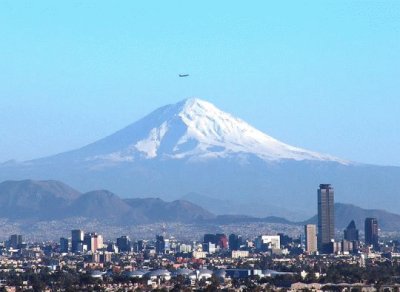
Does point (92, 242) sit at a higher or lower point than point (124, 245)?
higher

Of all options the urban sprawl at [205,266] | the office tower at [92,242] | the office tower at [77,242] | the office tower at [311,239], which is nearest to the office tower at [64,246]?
the urban sprawl at [205,266]

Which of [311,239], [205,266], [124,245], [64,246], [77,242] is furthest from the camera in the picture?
[77,242]

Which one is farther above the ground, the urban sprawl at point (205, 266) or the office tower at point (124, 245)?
the office tower at point (124, 245)

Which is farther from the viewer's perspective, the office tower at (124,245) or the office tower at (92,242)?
the office tower at (124,245)

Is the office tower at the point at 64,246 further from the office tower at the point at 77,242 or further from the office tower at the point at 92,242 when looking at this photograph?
the office tower at the point at 92,242

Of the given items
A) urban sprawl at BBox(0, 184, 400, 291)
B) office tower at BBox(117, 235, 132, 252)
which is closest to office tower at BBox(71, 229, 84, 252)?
urban sprawl at BBox(0, 184, 400, 291)

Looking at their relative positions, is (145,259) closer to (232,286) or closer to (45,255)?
(45,255)

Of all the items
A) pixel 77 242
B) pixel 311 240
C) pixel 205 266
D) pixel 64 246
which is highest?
pixel 311 240

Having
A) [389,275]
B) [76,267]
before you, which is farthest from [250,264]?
[389,275]

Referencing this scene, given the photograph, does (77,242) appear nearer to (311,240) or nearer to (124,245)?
(124,245)

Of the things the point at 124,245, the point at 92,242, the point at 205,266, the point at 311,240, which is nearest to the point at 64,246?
the point at 92,242

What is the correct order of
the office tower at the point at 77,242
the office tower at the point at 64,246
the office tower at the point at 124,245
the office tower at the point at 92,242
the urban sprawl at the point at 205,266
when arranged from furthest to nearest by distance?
the office tower at the point at 64,246
the office tower at the point at 77,242
the office tower at the point at 124,245
the office tower at the point at 92,242
the urban sprawl at the point at 205,266
